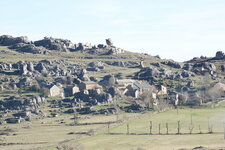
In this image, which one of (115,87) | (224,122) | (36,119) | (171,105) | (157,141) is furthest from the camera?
(115,87)

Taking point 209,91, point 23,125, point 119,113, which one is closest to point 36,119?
point 23,125

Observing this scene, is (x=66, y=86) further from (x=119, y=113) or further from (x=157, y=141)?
(x=157, y=141)

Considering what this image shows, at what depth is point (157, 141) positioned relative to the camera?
314ft

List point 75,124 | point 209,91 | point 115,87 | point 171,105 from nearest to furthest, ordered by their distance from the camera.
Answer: point 75,124
point 171,105
point 209,91
point 115,87

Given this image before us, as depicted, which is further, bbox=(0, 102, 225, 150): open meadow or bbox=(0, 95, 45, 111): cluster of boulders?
bbox=(0, 95, 45, 111): cluster of boulders

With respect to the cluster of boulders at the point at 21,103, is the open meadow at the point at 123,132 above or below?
below

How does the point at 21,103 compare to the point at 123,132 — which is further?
the point at 21,103

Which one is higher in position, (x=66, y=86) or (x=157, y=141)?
(x=66, y=86)

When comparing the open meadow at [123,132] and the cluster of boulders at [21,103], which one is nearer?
the open meadow at [123,132]

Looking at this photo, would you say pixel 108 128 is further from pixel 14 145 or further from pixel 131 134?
pixel 14 145

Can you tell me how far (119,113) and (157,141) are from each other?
46.2 m

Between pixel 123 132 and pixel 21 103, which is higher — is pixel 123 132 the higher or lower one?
the lower one

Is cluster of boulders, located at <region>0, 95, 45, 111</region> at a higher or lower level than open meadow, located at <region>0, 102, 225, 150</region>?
higher

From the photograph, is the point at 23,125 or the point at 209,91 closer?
the point at 23,125
